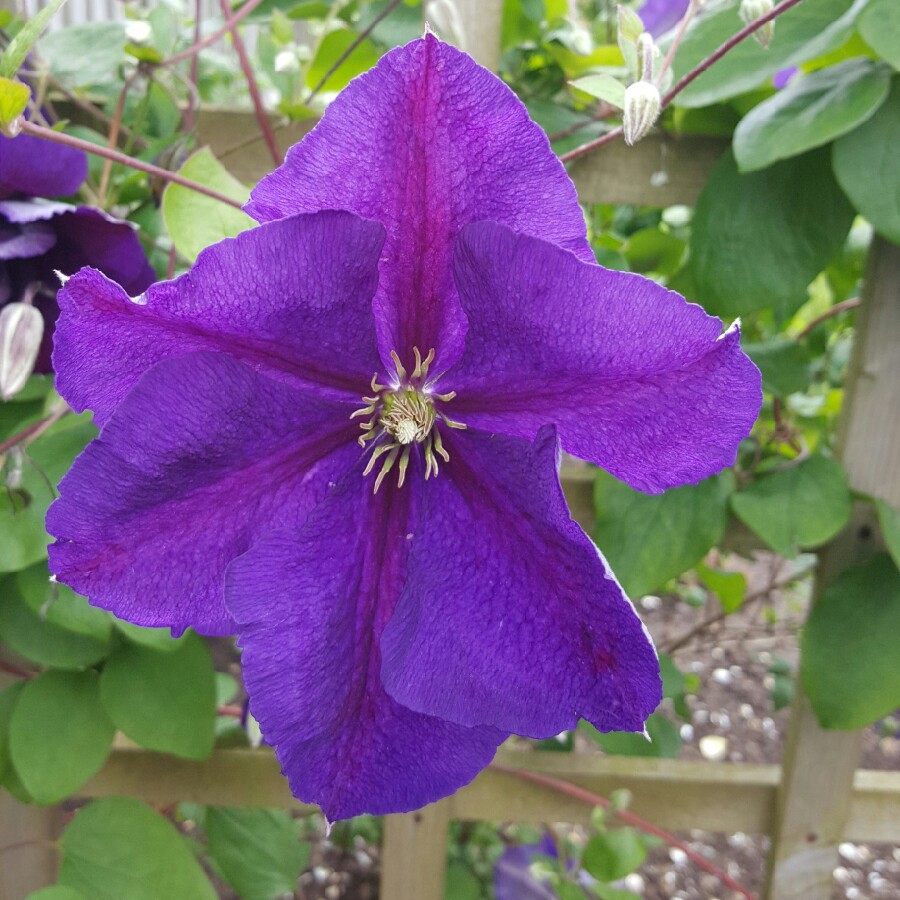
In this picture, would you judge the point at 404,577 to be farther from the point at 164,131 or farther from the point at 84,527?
the point at 164,131

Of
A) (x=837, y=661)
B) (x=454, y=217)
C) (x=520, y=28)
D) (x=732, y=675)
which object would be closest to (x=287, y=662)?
(x=454, y=217)

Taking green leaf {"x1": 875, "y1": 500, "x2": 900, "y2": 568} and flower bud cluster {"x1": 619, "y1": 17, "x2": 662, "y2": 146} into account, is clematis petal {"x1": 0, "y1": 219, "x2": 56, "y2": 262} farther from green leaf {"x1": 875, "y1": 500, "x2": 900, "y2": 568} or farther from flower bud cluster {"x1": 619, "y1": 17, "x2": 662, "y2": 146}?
green leaf {"x1": 875, "y1": 500, "x2": 900, "y2": 568}

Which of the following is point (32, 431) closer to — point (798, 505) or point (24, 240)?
point (24, 240)

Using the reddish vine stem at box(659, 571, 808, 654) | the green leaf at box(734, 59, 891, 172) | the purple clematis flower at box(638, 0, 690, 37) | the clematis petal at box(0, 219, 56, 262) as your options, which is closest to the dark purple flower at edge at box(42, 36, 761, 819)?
the clematis petal at box(0, 219, 56, 262)

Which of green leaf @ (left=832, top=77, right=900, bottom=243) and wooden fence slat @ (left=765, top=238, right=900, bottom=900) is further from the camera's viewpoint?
wooden fence slat @ (left=765, top=238, right=900, bottom=900)

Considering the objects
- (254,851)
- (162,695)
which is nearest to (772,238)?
(162,695)

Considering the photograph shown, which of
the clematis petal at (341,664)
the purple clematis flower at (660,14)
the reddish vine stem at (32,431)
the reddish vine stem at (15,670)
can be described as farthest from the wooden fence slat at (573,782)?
the purple clematis flower at (660,14)
